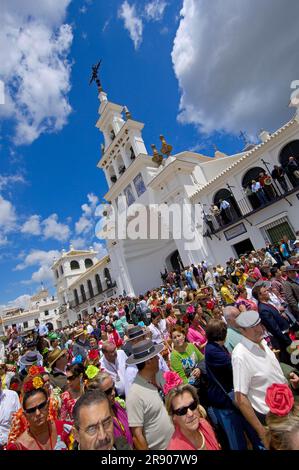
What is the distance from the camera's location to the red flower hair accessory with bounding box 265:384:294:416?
1.49 metres

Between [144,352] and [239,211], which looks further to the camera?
[239,211]

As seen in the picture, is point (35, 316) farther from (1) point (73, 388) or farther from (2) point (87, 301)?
(1) point (73, 388)

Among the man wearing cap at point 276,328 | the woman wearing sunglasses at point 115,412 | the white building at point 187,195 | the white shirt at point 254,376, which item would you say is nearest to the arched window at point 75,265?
the white building at point 187,195

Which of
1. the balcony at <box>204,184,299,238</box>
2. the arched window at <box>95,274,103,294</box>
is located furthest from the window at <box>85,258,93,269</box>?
the balcony at <box>204,184,299,238</box>

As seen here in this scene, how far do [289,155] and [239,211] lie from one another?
164 inches

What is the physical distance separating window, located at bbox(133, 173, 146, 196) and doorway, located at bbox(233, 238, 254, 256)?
9.37m

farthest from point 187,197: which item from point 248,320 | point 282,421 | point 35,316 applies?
point 35,316

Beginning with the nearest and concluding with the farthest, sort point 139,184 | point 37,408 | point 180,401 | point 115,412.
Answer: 1. point 180,401
2. point 37,408
3. point 115,412
4. point 139,184

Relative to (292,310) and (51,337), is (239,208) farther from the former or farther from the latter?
(51,337)

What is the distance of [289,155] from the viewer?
523 inches

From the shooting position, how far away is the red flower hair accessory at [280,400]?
1.49 meters

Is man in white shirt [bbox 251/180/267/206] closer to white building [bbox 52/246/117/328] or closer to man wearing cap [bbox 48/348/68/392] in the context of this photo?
man wearing cap [bbox 48/348/68/392]

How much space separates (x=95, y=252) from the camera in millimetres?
47875
